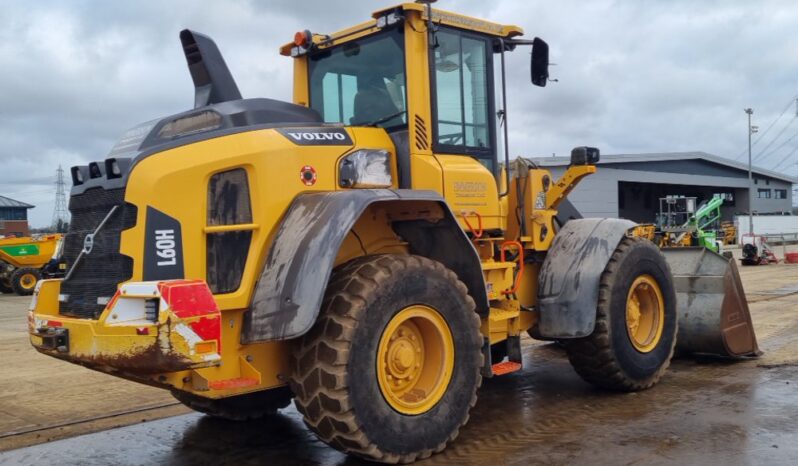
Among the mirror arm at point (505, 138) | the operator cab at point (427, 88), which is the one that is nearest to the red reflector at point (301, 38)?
the operator cab at point (427, 88)

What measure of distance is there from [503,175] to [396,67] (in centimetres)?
132

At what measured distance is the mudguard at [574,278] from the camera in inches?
224

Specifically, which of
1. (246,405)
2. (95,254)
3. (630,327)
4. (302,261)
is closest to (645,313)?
(630,327)

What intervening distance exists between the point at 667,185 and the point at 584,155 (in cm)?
4781

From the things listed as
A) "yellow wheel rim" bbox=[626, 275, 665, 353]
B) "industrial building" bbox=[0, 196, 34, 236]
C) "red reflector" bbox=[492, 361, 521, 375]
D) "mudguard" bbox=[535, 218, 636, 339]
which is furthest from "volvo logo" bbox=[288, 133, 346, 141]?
"industrial building" bbox=[0, 196, 34, 236]

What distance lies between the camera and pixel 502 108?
5.86m

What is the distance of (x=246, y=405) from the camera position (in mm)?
5574

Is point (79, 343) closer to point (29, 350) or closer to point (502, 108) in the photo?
point (502, 108)

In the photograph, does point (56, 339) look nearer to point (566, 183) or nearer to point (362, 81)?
point (362, 81)

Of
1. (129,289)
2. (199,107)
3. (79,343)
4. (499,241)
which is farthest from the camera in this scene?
(499,241)

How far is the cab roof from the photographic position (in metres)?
5.10

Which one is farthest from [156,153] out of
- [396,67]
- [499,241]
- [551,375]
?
[551,375]

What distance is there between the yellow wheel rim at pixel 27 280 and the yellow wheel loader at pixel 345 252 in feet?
58.0

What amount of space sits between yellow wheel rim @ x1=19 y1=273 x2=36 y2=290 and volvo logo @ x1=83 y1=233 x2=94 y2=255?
1812cm
